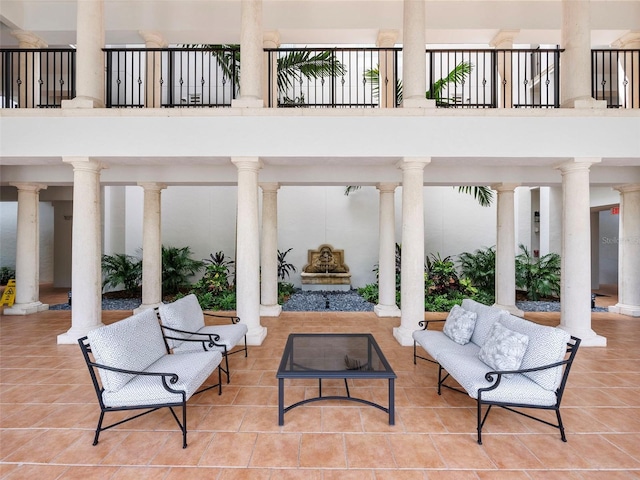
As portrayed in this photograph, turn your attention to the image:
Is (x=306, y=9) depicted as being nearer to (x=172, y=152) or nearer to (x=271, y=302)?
(x=172, y=152)

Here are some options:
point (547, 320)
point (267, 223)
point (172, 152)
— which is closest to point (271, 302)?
point (267, 223)

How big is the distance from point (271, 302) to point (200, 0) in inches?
263

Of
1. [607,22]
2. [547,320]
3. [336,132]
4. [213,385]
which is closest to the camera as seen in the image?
[213,385]

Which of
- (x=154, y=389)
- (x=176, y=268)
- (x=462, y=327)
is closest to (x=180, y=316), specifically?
(x=154, y=389)

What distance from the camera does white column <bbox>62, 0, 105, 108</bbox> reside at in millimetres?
5824

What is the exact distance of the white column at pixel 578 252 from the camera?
19.2 ft

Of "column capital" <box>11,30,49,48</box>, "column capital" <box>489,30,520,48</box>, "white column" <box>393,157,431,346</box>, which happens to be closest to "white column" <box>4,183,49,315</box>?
"column capital" <box>11,30,49,48</box>

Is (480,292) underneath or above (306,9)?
underneath

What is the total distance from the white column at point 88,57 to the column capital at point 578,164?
25.4ft

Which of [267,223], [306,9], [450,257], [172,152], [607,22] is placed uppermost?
[306,9]

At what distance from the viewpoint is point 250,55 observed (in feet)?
19.0

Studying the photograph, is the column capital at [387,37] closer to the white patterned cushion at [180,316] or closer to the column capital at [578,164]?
the column capital at [578,164]

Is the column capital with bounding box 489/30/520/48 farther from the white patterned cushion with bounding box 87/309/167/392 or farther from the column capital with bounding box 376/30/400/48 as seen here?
the white patterned cushion with bounding box 87/309/167/392

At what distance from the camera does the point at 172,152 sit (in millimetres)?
5758
